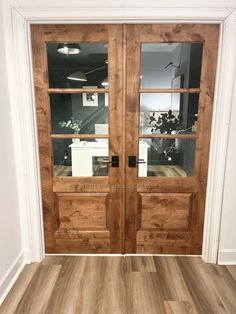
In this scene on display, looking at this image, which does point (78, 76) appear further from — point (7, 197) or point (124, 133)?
point (7, 197)

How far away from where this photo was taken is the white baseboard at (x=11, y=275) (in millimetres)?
2004

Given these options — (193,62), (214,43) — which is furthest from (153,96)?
(214,43)

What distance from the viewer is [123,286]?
83.2 inches

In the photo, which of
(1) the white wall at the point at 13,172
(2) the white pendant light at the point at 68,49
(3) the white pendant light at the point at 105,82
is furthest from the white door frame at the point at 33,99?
(3) the white pendant light at the point at 105,82

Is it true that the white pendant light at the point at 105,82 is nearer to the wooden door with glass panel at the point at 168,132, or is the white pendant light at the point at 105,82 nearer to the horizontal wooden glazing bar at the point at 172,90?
the wooden door with glass panel at the point at 168,132

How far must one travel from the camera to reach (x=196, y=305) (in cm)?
192

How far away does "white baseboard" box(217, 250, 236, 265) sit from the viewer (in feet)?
7.85

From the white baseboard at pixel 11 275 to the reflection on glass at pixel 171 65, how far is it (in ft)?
6.58

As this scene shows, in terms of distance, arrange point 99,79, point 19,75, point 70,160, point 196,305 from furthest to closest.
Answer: point 70,160 < point 99,79 < point 19,75 < point 196,305

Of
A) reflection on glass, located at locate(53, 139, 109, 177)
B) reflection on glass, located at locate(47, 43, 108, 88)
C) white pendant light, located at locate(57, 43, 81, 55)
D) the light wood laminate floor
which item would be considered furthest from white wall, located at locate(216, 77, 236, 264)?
white pendant light, located at locate(57, 43, 81, 55)

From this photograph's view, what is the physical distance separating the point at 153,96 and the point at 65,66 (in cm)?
85

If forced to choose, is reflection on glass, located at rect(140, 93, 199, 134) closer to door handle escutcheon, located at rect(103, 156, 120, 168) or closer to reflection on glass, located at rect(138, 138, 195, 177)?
reflection on glass, located at rect(138, 138, 195, 177)

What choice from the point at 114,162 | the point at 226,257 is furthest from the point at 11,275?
the point at 226,257
